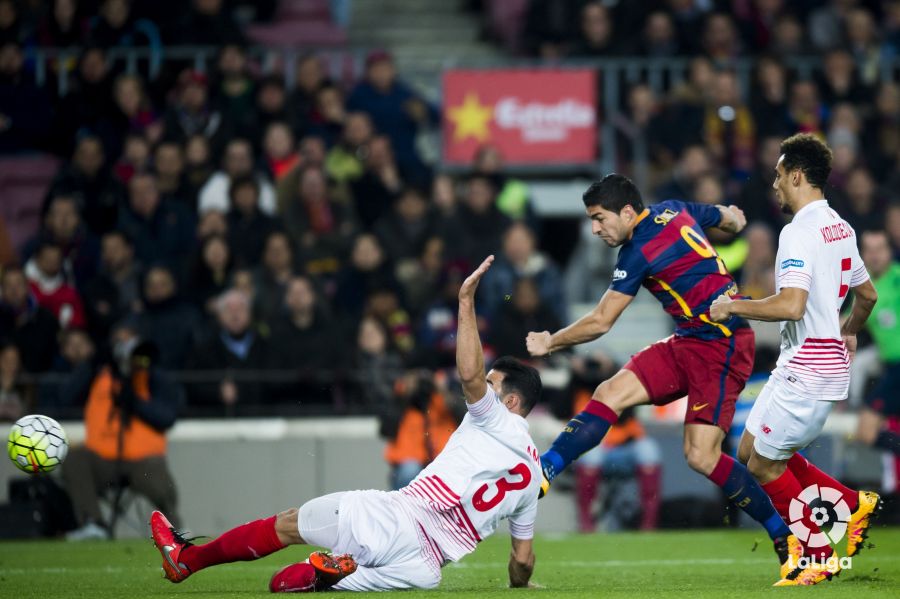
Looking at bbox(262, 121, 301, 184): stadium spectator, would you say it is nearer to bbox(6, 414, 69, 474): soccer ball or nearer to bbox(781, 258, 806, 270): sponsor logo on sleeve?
bbox(6, 414, 69, 474): soccer ball

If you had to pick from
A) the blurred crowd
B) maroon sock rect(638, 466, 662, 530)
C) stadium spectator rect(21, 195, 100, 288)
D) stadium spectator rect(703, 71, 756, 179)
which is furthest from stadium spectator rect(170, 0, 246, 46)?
maroon sock rect(638, 466, 662, 530)

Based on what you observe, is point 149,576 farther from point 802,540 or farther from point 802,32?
point 802,32

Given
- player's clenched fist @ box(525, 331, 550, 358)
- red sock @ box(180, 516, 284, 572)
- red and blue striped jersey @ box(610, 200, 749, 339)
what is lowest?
red sock @ box(180, 516, 284, 572)

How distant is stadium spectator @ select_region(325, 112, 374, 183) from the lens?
50.3ft

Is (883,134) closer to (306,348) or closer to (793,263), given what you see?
(306,348)

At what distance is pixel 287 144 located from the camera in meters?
15.2

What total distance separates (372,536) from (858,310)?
9.79 feet

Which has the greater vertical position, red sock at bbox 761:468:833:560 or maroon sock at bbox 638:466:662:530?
red sock at bbox 761:468:833:560

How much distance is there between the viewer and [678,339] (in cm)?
919

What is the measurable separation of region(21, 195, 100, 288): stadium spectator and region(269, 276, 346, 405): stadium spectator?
6.68 feet

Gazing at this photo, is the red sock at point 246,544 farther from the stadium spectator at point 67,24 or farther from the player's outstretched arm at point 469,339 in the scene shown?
the stadium spectator at point 67,24

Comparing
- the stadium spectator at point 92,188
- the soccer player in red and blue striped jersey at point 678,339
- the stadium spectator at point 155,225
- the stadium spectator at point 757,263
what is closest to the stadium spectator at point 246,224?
the stadium spectator at point 155,225

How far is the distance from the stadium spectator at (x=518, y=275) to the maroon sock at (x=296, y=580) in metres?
6.49

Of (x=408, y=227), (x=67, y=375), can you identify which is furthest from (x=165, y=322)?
(x=408, y=227)
